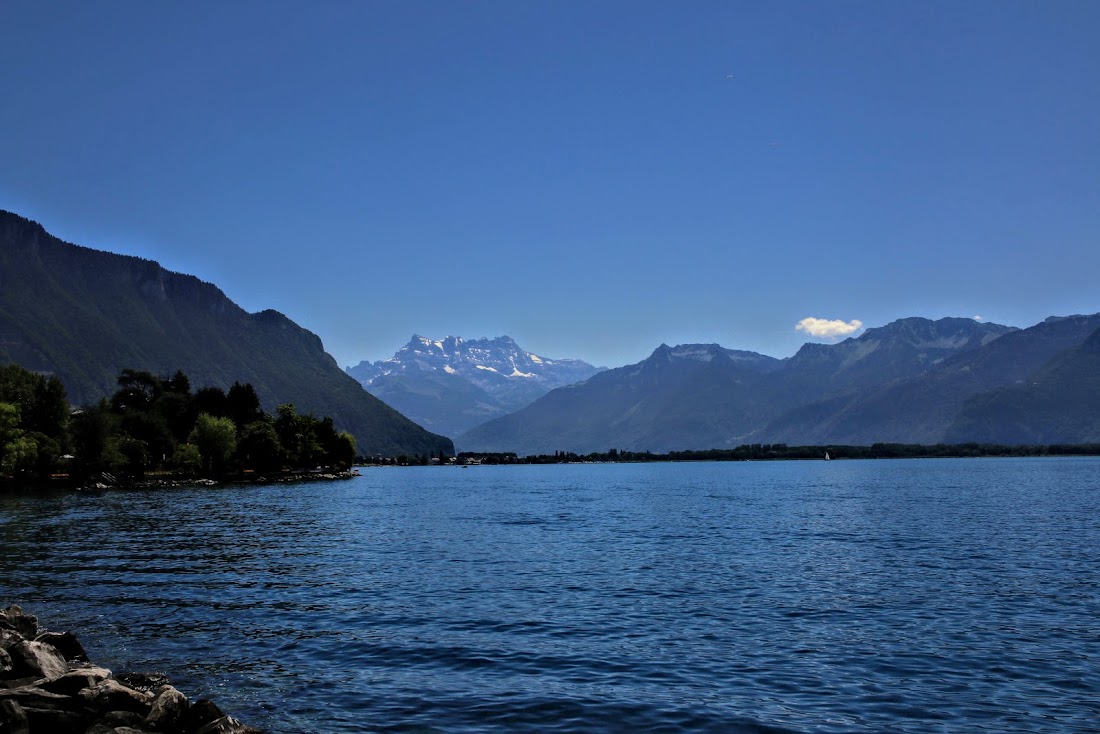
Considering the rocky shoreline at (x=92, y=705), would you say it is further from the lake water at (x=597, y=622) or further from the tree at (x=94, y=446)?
the tree at (x=94, y=446)

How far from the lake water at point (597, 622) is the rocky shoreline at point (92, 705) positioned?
218 centimetres

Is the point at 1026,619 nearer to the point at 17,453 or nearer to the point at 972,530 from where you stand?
the point at 972,530

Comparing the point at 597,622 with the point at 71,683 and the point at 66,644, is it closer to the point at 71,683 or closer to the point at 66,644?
the point at 71,683

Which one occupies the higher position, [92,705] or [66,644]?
[66,644]

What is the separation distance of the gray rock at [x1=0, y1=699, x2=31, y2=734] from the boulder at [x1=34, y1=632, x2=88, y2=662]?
6.54 m

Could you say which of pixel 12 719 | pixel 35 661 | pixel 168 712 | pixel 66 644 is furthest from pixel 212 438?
pixel 168 712

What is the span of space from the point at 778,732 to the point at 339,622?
21.6 meters

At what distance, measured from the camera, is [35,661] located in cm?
2458

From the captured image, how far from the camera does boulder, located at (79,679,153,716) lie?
21734 millimetres

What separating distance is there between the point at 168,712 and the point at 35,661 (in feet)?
22.6

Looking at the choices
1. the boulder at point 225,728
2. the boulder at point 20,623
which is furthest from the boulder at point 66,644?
the boulder at point 225,728

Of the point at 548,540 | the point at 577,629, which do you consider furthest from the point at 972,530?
the point at 577,629

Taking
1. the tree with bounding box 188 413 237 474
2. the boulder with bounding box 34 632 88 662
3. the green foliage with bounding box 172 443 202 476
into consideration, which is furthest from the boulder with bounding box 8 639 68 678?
the tree with bounding box 188 413 237 474

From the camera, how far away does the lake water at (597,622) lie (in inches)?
922
